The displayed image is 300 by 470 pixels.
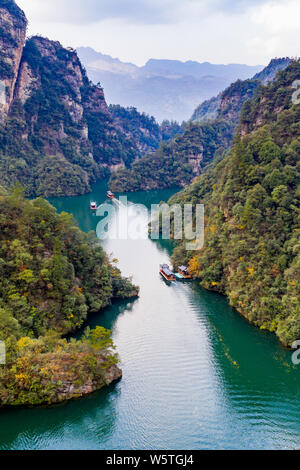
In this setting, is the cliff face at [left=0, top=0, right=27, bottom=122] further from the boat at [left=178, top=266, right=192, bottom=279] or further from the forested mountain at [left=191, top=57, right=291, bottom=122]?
the boat at [left=178, top=266, right=192, bottom=279]

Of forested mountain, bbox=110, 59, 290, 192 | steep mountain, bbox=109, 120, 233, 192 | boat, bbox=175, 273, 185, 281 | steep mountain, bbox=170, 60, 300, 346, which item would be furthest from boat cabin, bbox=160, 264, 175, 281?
steep mountain, bbox=109, 120, 233, 192

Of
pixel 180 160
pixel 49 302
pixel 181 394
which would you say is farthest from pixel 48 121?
pixel 181 394

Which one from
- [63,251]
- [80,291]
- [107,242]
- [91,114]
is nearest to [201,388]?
[80,291]

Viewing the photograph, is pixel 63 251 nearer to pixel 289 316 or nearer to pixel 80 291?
pixel 80 291

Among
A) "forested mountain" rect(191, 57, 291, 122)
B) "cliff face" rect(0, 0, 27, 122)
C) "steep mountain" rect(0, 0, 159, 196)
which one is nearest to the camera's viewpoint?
"cliff face" rect(0, 0, 27, 122)

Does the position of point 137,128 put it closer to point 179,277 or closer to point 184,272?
point 184,272

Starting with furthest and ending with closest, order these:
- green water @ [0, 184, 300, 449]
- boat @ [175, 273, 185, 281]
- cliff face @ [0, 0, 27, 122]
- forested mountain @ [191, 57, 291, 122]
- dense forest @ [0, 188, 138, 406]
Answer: forested mountain @ [191, 57, 291, 122]
cliff face @ [0, 0, 27, 122]
boat @ [175, 273, 185, 281]
dense forest @ [0, 188, 138, 406]
green water @ [0, 184, 300, 449]
